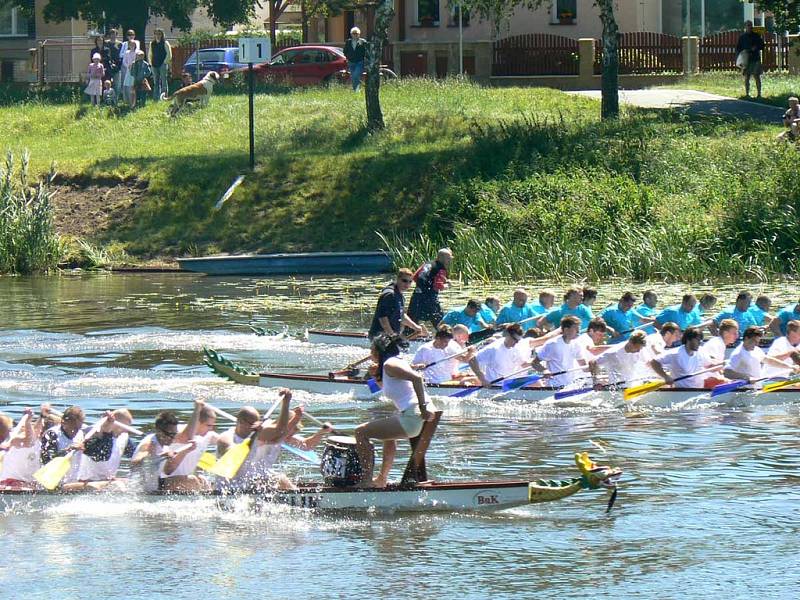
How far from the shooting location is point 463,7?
39.4 m

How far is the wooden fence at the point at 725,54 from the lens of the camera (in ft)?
170

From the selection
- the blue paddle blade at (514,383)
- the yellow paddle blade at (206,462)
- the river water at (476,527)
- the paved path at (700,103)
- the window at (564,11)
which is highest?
the window at (564,11)

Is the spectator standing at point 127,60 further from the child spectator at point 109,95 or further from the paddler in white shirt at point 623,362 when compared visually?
the paddler in white shirt at point 623,362

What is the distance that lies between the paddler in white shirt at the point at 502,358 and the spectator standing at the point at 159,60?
27.1 m

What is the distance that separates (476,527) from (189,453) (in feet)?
9.31

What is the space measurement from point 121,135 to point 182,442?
29.2 m

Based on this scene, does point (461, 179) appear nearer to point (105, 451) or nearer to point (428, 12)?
point (428, 12)

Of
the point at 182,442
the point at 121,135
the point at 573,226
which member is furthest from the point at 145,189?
the point at 182,442

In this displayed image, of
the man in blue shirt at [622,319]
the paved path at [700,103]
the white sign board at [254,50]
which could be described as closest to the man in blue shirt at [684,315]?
the man in blue shirt at [622,319]

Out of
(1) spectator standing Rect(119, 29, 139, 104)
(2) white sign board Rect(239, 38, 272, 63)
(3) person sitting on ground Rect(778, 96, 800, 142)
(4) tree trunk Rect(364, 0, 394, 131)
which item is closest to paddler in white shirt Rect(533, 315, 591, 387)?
(2) white sign board Rect(239, 38, 272, 63)

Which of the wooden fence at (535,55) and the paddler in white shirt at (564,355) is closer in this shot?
the paddler in white shirt at (564,355)

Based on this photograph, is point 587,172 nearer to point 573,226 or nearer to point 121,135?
point 573,226

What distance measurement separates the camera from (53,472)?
49.0 ft

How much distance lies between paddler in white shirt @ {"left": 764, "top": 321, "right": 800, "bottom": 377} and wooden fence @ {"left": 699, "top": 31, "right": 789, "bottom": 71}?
31.6 m
